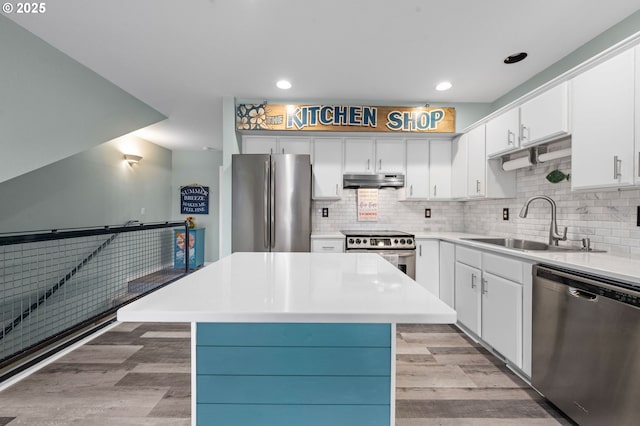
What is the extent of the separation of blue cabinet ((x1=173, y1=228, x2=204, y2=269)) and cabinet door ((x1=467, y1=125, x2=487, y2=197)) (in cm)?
530

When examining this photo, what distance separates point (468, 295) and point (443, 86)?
7.31 ft

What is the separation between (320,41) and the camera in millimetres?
2371

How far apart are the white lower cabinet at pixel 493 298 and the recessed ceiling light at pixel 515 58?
1.76 metres

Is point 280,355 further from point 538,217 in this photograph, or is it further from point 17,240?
point 538,217

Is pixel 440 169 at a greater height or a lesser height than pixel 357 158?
lesser

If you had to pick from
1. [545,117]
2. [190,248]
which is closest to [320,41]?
[545,117]

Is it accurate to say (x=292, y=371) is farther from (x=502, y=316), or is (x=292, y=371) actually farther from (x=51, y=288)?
(x=51, y=288)

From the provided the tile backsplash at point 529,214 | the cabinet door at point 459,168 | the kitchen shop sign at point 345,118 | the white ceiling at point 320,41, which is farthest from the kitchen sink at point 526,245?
the white ceiling at point 320,41

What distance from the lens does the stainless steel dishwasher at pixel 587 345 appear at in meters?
1.37

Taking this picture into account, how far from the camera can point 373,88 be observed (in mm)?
3279

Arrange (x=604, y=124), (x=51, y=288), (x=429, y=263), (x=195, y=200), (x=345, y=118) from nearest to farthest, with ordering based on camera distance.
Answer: (x=604, y=124)
(x=429, y=263)
(x=345, y=118)
(x=51, y=288)
(x=195, y=200)

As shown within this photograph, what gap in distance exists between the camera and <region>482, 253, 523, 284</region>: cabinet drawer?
2.13 meters

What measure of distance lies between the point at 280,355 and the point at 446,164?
11.8 feet

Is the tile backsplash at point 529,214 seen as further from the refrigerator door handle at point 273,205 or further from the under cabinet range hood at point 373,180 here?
the refrigerator door handle at point 273,205
